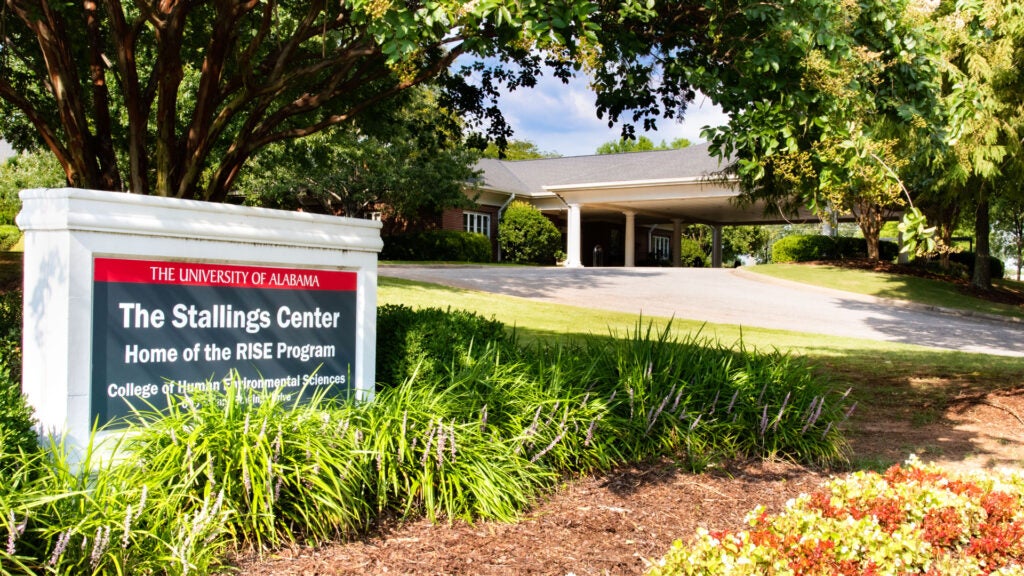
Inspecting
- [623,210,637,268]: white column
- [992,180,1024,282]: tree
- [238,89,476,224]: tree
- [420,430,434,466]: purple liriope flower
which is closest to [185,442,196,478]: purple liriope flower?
[420,430,434,466]: purple liriope flower

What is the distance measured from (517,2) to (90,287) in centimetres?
252

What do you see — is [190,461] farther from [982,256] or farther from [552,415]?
[982,256]

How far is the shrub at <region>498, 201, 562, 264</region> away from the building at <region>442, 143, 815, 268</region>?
3.00ft

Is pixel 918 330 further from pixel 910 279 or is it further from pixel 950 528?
pixel 950 528

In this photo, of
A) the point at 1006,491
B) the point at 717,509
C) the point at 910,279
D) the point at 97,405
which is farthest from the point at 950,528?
the point at 910,279

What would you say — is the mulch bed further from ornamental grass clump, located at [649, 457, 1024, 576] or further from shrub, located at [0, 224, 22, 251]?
shrub, located at [0, 224, 22, 251]

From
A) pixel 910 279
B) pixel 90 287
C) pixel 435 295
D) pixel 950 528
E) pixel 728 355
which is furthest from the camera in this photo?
pixel 910 279

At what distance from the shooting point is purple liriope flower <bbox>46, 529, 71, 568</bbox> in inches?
114

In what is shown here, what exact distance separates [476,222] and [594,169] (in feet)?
19.4

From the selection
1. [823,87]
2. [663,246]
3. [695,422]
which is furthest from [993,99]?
[663,246]

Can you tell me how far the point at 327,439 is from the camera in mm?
4031

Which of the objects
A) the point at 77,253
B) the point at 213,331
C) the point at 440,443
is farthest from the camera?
the point at 213,331

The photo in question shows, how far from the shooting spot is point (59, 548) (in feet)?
9.57

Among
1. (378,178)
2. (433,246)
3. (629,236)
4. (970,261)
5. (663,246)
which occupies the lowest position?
(970,261)
